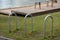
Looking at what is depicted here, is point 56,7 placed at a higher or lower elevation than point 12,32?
higher

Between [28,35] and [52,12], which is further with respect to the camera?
[52,12]

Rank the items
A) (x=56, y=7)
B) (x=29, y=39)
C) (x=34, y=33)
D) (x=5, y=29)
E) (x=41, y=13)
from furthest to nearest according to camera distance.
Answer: (x=56, y=7) < (x=41, y=13) < (x=5, y=29) < (x=34, y=33) < (x=29, y=39)

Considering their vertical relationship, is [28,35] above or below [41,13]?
below

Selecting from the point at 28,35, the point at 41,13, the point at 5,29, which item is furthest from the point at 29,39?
the point at 41,13

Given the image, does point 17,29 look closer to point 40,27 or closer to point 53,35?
point 40,27

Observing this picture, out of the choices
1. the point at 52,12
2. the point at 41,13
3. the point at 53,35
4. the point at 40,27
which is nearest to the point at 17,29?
the point at 40,27

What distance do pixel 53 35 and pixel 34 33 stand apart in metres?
0.65

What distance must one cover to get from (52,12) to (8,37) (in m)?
4.89

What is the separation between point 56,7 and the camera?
11836 millimetres

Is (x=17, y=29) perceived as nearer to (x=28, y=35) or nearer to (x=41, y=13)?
(x=28, y=35)

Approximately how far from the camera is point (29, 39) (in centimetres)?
669

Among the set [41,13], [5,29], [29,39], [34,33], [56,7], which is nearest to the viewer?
[29,39]

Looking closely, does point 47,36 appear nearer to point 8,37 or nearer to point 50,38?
point 50,38

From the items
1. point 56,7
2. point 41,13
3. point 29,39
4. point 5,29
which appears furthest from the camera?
point 56,7
